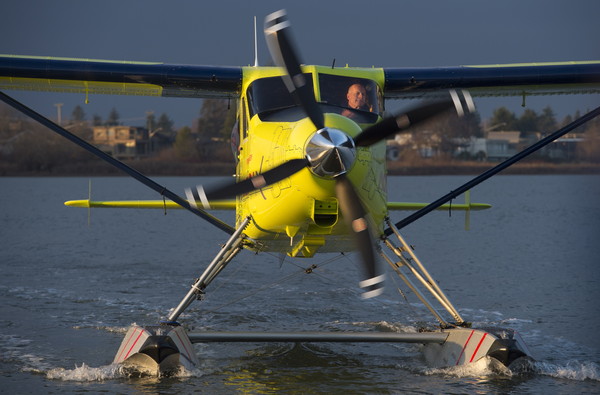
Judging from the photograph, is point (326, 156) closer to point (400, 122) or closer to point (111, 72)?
point (400, 122)

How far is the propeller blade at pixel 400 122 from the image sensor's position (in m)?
8.30

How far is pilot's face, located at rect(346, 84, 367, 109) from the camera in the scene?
9.49m

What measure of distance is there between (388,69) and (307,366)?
3.77 meters

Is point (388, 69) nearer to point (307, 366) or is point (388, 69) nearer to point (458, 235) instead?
point (307, 366)

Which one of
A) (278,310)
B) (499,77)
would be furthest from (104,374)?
(499,77)

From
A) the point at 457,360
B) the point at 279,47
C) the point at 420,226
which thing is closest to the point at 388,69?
the point at 279,47

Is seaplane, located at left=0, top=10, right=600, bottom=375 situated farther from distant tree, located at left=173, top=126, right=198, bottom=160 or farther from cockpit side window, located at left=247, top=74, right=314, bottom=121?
distant tree, located at left=173, top=126, right=198, bottom=160

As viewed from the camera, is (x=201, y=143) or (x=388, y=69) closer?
(x=388, y=69)

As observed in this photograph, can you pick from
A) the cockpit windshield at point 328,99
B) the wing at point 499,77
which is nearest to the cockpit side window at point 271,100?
the cockpit windshield at point 328,99

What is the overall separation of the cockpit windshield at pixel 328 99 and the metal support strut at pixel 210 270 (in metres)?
1.23

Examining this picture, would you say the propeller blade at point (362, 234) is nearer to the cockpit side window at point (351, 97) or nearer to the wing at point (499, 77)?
the cockpit side window at point (351, 97)

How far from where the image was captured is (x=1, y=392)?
29.5 ft

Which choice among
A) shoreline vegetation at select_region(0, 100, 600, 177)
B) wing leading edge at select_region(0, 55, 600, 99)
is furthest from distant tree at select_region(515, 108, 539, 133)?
wing leading edge at select_region(0, 55, 600, 99)

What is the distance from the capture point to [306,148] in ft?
26.1
